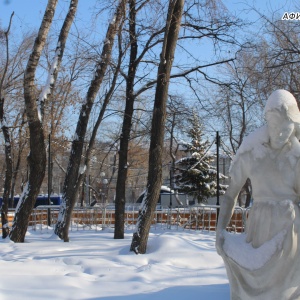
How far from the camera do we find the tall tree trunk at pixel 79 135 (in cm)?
1360

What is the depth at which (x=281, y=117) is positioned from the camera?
12.4 ft

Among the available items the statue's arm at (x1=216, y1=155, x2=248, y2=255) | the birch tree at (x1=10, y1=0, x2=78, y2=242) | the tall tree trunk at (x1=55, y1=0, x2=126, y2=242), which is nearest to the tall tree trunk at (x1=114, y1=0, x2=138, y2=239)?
the tall tree trunk at (x1=55, y1=0, x2=126, y2=242)

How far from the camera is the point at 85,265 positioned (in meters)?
8.81

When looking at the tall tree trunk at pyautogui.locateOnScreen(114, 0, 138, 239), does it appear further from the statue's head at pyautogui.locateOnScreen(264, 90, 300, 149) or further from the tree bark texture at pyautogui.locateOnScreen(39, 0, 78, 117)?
the statue's head at pyautogui.locateOnScreen(264, 90, 300, 149)

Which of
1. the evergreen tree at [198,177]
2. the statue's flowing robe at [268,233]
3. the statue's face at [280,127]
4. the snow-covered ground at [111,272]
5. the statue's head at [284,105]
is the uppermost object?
the evergreen tree at [198,177]

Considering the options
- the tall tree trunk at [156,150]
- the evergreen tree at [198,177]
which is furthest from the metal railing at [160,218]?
the evergreen tree at [198,177]

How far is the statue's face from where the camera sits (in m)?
3.77

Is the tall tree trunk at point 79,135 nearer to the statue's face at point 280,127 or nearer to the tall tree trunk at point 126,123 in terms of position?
the tall tree trunk at point 126,123

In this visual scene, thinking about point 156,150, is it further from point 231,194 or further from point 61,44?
point 231,194

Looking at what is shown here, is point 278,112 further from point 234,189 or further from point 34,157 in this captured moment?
point 34,157

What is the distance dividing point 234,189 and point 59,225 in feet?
34.3

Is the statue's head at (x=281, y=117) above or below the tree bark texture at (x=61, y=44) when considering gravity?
below

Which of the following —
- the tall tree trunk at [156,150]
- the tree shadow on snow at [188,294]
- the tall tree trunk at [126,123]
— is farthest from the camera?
the tall tree trunk at [126,123]

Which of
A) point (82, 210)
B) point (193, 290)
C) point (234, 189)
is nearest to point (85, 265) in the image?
point (193, 290)
